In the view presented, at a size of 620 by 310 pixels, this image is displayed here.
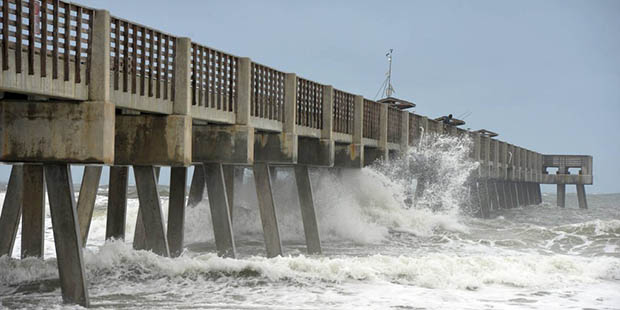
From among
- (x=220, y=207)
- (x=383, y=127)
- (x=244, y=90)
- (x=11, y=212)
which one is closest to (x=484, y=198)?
(x=383, y=127)

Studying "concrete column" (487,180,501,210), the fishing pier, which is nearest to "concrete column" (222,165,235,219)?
the fishing pier

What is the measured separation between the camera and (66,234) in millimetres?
10797

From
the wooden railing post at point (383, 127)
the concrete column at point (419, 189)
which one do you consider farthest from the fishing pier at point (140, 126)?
the concrete column at point (419, 189)

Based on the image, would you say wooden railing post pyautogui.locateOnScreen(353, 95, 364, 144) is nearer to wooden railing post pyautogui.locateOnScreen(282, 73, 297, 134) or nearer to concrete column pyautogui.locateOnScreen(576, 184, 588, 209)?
wooden railing post pyautogui.locateOnScreen(282, 73, 297, 134)

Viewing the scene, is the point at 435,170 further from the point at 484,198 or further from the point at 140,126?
the point at 140,126

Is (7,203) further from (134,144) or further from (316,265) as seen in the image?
(316,265)

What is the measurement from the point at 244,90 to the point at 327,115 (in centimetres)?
529

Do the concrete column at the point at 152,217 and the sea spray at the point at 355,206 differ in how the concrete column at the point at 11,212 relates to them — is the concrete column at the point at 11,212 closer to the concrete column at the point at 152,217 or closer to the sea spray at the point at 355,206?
the concrete column at the point at 152,217

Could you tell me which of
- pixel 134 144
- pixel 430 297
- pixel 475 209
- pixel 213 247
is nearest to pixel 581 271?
pixel 430 297

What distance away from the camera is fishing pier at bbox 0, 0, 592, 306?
10.6 metres

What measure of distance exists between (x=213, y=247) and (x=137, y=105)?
12.1m

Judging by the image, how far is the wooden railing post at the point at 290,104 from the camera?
18.3 metres

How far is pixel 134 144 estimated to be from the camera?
1330cm

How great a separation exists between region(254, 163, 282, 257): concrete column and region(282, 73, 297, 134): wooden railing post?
0.99 m
